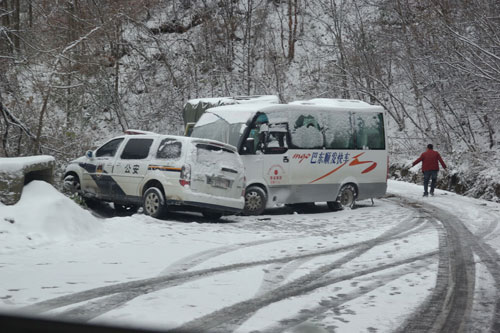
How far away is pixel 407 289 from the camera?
20.2ft

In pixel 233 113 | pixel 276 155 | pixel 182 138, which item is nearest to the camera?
pixel 182 138

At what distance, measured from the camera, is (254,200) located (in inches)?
529

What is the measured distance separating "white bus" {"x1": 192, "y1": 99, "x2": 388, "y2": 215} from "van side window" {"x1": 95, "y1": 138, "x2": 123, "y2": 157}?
220 centimetres

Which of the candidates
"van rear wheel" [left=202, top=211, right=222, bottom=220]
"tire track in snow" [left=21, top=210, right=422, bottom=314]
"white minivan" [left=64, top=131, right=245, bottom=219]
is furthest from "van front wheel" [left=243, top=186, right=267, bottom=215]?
"tire track in snow" [left=21, top=210, right=422, bottom=314]

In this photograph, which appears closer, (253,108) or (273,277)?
(273,277)

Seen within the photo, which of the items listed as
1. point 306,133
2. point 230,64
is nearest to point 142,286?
point 306,133

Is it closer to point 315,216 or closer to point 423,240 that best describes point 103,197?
point 315,216

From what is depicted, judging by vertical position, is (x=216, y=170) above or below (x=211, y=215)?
above

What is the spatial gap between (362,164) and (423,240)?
5.93m

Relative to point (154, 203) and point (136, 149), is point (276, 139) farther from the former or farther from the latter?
point (154, 203)

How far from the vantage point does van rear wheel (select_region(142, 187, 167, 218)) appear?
11.3 meters

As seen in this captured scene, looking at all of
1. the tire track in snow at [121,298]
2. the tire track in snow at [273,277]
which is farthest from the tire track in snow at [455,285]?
the tire track in snow at [121,298]

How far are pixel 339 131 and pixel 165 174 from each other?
19.0 ft

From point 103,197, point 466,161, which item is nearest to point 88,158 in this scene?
point 103,197
